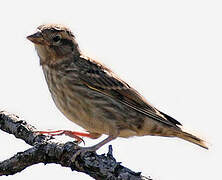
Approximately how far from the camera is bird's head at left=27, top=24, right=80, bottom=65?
8750mm

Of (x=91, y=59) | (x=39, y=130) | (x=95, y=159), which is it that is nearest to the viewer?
(x=95, y=159)

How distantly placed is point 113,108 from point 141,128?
57 centimetres

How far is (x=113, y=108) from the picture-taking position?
8.77m

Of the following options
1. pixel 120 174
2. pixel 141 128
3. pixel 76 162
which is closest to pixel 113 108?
pixel 141 128

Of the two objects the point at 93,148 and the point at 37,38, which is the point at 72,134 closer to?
the point at 93,148

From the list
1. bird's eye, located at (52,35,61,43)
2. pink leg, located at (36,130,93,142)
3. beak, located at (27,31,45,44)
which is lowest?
pink leg, located at (36,130,93,142)

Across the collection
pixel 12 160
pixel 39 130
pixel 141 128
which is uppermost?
pixel 141 128

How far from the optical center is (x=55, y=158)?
728cm

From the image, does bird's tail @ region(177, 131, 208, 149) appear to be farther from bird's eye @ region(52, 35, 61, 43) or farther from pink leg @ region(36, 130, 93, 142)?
bird's eye @ region(52, 35, 61, 43)

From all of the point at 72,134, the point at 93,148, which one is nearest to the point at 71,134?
the point at 72,134

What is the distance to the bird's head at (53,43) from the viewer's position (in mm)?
8750

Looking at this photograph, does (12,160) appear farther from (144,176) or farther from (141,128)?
(141,128)

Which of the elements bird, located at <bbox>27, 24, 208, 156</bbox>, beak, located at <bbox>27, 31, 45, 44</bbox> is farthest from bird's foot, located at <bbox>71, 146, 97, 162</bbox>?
beak, located at <bbox>27, 31, 45, 44</bbox>

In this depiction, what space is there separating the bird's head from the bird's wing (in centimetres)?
44
